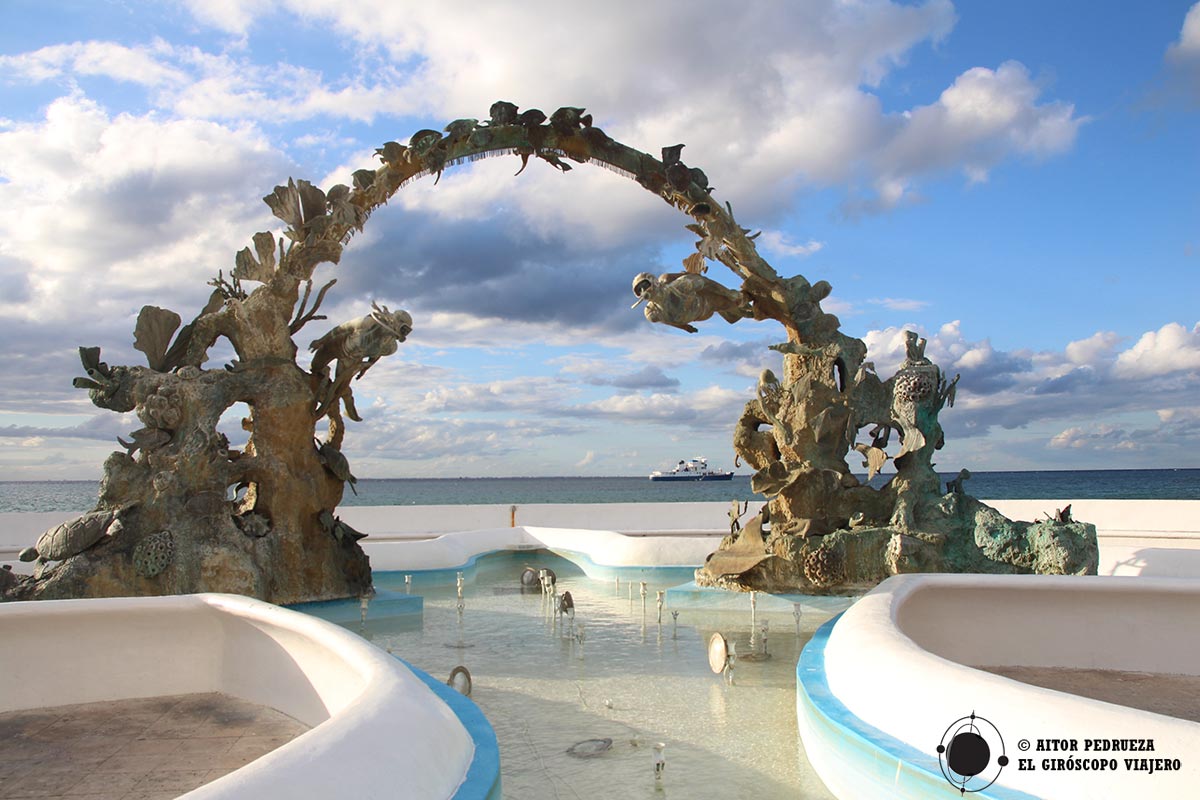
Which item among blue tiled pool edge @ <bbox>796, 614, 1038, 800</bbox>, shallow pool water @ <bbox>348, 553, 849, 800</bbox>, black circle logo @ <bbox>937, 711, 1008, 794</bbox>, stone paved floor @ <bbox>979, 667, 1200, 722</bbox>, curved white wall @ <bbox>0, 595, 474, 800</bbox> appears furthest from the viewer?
shallow pool water @ <bbox>348, 553, 849, 800</bbox>

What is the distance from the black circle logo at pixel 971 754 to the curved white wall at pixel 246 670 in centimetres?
167

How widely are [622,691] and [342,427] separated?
5.87m

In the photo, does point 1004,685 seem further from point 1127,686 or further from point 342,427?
point 342,427

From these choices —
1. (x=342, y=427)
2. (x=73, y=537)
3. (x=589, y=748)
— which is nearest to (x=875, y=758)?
(x=589, y=748)

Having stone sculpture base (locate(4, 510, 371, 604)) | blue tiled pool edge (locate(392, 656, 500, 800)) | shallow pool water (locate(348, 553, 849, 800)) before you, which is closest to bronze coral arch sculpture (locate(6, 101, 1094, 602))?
stone sculpture base (locate(4, 510, 371, 604))

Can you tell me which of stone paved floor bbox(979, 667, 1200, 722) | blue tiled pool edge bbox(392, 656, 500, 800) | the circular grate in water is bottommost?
the circular grate in water

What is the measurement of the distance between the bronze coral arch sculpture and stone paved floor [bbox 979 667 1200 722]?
3.69 meters

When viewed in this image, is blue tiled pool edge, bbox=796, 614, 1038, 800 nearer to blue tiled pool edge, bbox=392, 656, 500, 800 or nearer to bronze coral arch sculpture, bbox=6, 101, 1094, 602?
blue tiled pool edge, bbox=392, 656, 500, 800

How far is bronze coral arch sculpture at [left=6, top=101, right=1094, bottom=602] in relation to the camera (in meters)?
9.05

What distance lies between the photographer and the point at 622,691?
6699 mm

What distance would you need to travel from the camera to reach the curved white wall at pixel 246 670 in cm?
275

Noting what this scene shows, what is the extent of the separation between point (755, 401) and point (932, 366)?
2057 mm

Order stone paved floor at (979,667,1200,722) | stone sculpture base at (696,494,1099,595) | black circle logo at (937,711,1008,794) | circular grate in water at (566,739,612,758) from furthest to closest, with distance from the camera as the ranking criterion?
stone sculpture base at (696,494,1099,595) < circular grate in water at (566,739,612,758) < stone paved floor at (979,667,1200,722) < black circle logo at (937,711,1008,794)

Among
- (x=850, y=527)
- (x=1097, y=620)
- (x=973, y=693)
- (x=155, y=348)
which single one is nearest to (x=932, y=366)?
(x=850, y=527)
